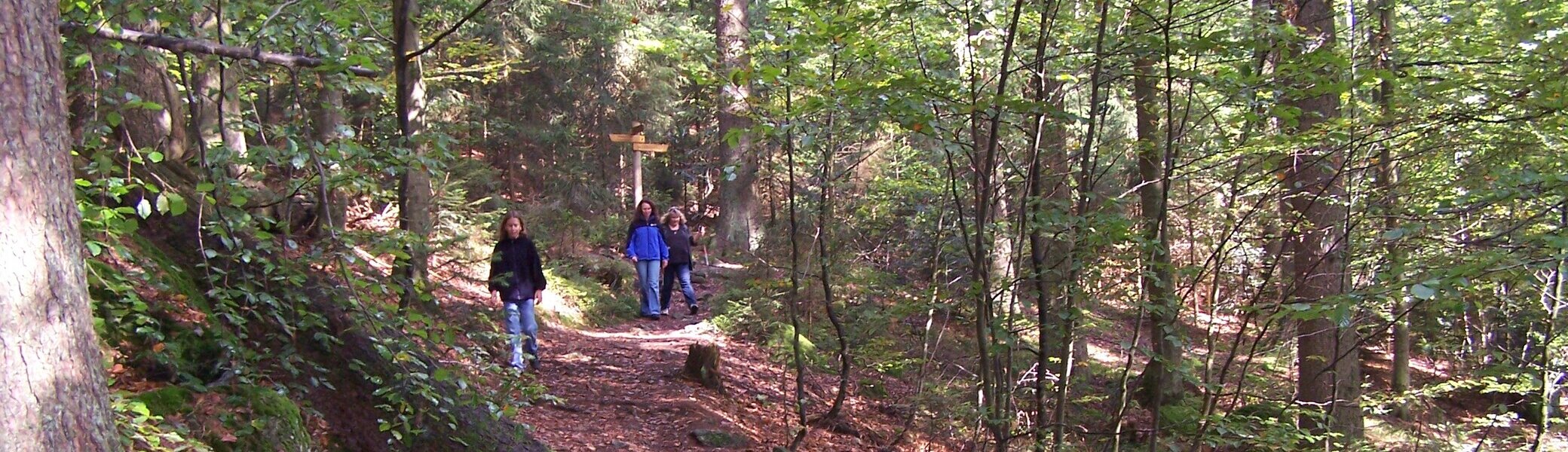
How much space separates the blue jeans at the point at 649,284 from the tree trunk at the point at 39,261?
337 inches

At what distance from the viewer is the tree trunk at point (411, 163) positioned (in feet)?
12.8

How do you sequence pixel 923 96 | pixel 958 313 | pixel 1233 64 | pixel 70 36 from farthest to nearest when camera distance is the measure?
pixel 958 313, pixel 1233 64, pixel 923 96, pixel 70 36

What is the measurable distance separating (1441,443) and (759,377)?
6.26 meters

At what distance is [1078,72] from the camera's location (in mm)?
5547

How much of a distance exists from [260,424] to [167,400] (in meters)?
0.35

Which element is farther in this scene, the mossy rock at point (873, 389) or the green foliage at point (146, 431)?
the mossy rock at point (873, 389)

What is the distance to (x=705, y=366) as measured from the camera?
846 centimetres

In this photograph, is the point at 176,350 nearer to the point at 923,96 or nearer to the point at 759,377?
the point at 923,96

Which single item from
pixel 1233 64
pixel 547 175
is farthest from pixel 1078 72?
pixel 547 175

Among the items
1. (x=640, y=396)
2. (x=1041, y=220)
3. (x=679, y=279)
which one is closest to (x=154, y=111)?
(x=640, y=396)

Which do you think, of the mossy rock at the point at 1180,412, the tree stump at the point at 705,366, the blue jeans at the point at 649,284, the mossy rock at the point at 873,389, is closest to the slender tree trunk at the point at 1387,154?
the mossy rock at the point at 1180,412

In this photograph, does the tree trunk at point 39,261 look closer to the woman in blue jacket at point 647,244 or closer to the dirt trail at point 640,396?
the dirt trail at point 640,396

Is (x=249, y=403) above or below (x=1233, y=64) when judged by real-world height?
below

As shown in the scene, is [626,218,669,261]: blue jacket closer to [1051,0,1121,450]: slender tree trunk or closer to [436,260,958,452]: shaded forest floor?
[436,260,958,452]: shaded forest floor
